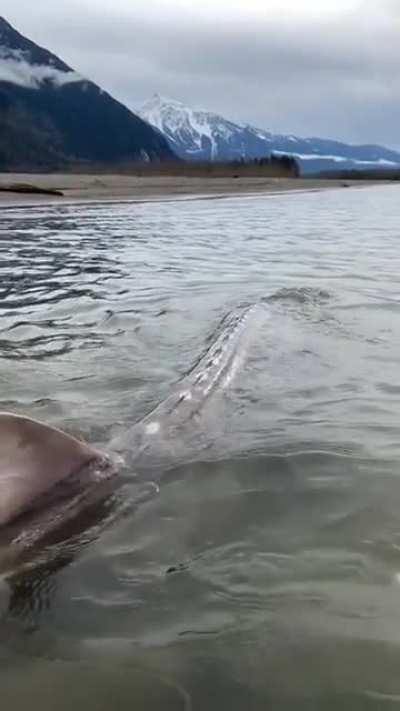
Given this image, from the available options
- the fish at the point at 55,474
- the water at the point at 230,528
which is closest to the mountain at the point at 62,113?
the water at the point at 230,528

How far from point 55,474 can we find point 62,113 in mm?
165330

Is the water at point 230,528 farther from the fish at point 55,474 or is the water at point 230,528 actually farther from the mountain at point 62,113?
the mountain at point 62,113

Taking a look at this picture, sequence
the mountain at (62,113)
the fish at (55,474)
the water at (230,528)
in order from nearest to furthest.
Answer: the water at (230,528) < the fish at (55,474) < the mountain at (62,113)

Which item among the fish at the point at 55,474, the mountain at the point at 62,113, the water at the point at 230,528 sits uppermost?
the mountain at the point at 62,113

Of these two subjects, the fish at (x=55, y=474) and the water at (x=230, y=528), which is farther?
the fish at (x=55, y=474)

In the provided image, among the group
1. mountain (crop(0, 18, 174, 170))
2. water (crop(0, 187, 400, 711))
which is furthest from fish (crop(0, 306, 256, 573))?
mountain (crop(0, 18, 174, 170))

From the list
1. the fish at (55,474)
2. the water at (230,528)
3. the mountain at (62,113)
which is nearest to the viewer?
the water at (230,528)

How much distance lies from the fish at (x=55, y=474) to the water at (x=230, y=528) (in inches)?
4.6

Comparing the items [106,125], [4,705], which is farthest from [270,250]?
[106,125]

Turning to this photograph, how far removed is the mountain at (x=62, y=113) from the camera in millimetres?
140250

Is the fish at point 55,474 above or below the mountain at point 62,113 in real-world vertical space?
below

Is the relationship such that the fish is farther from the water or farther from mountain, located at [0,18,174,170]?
mountain, located at [0,18,174,170]

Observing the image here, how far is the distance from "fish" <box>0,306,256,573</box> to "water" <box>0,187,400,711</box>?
12 cm

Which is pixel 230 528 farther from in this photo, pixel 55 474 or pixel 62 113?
pixel 62 113
